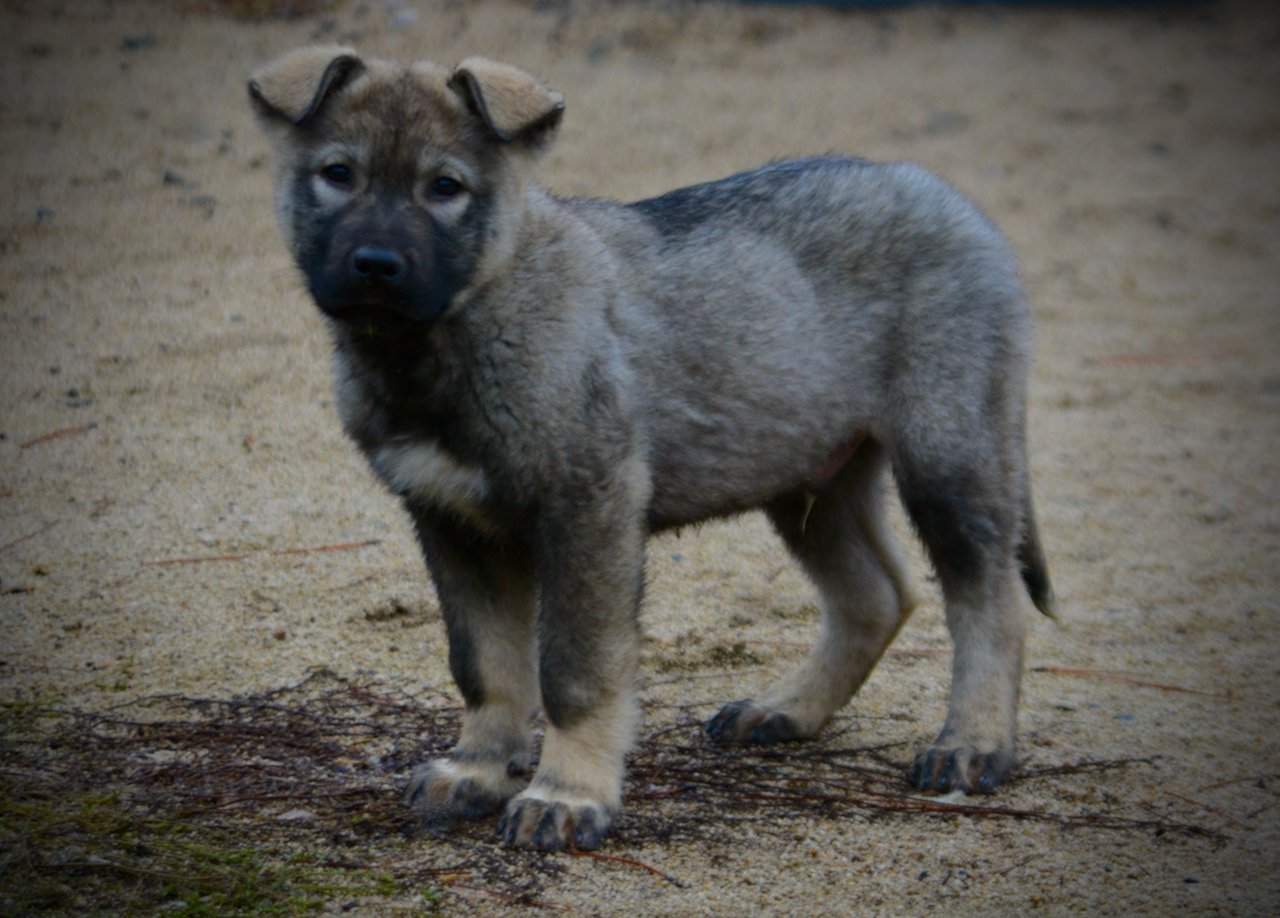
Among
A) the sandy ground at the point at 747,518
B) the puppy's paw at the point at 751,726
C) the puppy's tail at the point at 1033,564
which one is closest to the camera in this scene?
the sandy ground at the point at 747,518

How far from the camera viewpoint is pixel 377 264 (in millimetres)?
3195

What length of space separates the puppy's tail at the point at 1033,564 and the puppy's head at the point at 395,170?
70.2 inches

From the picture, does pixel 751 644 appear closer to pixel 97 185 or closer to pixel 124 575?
pixel 124 575

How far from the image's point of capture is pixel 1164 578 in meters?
5.71

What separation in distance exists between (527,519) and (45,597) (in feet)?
6.72

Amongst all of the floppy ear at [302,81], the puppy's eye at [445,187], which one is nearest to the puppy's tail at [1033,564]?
the puppy's eye at [445,187]

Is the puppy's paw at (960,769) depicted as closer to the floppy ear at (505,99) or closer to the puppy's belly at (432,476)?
the puppy's belly at (432,476)

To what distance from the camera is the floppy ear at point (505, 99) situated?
345 cm

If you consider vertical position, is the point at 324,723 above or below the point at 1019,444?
below

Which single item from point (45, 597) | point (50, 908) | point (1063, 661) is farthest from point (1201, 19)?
point (50, 908)

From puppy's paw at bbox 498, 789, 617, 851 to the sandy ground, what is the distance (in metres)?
0.09

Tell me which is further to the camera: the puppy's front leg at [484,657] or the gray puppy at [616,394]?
the puppy's front leg at [484,657]

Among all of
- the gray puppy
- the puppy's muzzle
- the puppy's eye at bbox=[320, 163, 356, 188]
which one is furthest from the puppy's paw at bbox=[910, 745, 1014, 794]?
the puppy's eye at bbox=[320, 163, 356, 188]

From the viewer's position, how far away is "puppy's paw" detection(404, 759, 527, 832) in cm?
353
